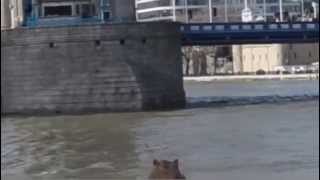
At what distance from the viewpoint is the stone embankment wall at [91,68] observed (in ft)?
166

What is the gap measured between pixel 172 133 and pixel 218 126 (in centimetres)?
344

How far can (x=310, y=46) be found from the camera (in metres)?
139

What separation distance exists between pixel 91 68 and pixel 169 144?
21799 millimetres

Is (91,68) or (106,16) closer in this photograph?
(91,68)

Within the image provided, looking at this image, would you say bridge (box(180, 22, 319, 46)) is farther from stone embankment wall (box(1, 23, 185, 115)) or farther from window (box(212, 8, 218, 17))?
window (box(212, 8, 218, 17))

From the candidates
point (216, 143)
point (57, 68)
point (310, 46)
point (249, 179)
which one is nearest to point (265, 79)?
point (310, 46)

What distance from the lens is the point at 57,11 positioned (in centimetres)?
5675

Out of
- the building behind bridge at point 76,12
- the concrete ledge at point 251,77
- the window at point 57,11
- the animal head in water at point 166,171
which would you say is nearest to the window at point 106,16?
the building behind bridge at point 76,12

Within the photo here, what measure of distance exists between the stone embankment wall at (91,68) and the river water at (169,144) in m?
2.30

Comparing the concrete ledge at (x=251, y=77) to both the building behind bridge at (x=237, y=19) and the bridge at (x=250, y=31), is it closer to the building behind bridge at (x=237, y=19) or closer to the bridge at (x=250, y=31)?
the building behind bridge at (x=237, y=19)

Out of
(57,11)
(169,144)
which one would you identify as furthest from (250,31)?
(169,144)

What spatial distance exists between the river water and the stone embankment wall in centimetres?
230

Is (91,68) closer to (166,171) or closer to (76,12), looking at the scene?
(76,12)

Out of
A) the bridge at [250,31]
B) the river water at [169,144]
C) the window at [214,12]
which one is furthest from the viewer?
the window at [214,12]
